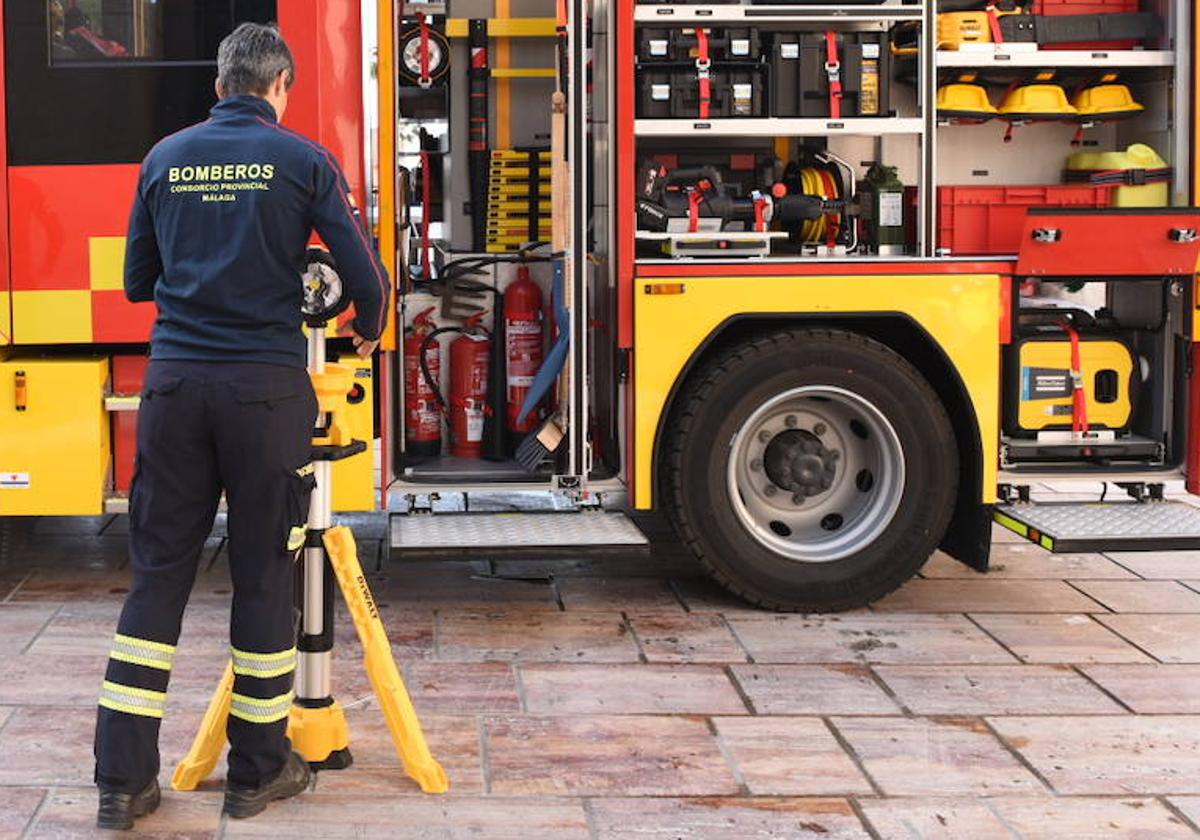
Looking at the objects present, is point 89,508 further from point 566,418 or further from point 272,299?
point 272,299

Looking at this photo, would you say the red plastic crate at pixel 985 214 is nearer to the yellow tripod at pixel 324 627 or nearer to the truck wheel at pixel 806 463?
the truck wheel at pixel 806 463

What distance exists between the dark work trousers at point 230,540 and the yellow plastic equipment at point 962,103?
3.41 meters

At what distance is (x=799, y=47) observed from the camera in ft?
21.9

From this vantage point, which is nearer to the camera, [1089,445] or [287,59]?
[287,59]

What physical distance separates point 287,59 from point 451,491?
93.9 inches

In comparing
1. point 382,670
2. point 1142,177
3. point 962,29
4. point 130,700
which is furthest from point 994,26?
point 130,700

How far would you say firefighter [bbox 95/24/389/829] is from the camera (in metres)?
4.24

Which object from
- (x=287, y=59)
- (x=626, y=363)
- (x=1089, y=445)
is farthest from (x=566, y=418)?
(x=287, y=59)

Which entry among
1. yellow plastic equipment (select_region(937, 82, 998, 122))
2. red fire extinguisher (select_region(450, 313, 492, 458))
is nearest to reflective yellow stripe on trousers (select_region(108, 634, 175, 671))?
red fire extinguisher (select_region(450, 313, 492, 458))

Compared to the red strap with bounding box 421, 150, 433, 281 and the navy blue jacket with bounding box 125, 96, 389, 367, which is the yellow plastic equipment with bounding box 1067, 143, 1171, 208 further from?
the navy blue jacket with bounding box 125, 96, 389, 367

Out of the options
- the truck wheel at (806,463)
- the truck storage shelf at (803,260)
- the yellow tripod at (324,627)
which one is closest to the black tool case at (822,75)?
the truck storage shelf at (803,260)

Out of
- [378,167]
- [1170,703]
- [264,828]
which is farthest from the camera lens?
[378,167]

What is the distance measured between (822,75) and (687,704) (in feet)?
8.66

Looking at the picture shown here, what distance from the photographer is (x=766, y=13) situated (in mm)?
6574
